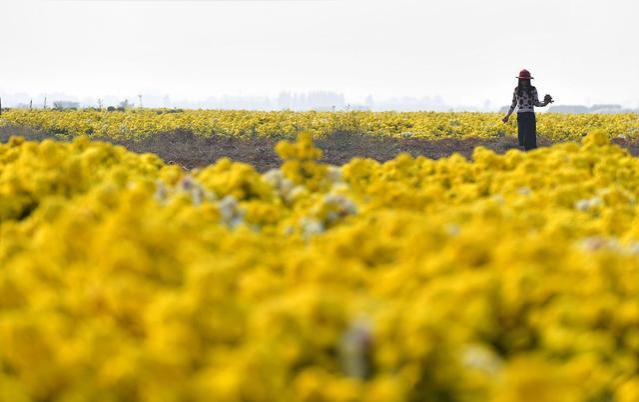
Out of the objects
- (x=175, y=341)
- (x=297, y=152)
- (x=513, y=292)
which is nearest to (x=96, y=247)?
(x=175, y=341)

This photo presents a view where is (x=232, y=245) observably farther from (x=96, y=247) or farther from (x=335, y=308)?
(x=335, y=308)

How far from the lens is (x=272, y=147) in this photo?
80.1ft

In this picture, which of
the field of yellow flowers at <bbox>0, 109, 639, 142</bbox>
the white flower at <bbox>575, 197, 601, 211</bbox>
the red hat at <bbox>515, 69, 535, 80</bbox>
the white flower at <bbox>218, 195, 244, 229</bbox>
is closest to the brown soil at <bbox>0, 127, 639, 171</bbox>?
the field of yellow flowers at <bbox>0, 109, 639, 142</bbox>

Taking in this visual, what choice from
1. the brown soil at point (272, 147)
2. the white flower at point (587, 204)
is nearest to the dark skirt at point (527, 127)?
the brown soil at point (272, 147)

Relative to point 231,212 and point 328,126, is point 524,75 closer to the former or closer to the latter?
point 231,212

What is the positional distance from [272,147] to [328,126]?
20.7 ft

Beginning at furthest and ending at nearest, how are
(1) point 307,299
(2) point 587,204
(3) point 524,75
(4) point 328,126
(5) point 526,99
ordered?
(4) point 328,126, (5) point 526,99, (3) point 524,75, (2) point 587,204, (1) point 307,299

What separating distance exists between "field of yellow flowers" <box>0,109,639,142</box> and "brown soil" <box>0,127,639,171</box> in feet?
4.22

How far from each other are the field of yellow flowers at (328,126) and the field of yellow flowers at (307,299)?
75.8 feet

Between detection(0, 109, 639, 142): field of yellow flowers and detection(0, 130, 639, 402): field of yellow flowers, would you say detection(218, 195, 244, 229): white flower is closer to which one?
detection(0, 130, 639, 402): field of yellow flowers

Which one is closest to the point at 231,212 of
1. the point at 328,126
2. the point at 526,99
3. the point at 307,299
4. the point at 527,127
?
the point at 307,299

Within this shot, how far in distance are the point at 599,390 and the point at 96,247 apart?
7.86 ft

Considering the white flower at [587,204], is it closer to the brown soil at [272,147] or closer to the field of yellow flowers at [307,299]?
the field of yellow flowers at [307,299]

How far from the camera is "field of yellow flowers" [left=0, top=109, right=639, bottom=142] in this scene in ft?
98.4
